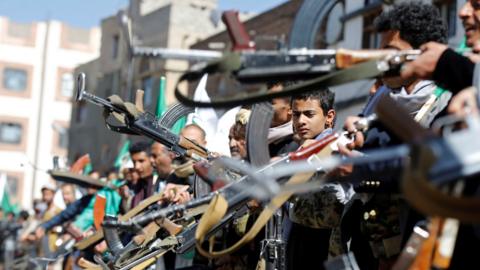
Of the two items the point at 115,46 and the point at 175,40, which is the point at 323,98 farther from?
the point at 115,46

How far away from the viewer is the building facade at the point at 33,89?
195 ft

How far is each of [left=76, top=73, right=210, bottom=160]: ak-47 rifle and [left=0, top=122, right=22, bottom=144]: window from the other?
53619mm

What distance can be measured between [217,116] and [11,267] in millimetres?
4187

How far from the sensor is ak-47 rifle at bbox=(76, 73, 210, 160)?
6391 mm

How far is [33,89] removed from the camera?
59875mm

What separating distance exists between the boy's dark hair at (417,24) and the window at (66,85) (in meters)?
55.5

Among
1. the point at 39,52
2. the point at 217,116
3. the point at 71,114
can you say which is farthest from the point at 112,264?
the point at 39,52

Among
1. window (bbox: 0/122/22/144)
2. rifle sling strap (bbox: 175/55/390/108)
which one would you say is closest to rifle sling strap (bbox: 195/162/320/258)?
rifle sling strap (bbox: 175/55/390/108)

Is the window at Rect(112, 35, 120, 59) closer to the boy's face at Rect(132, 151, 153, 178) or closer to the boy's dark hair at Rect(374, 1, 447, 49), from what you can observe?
the boy's face at Rect(132, 151, 153, 178)

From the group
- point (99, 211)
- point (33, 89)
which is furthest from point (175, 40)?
point (99, 211)

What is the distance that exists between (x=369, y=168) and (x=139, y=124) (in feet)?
9.60

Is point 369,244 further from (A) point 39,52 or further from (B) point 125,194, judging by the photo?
(A) point 39,52

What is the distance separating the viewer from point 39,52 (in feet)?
197

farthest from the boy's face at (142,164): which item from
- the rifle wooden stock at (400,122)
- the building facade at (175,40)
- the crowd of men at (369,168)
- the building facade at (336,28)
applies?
the rifle wooden stock at (400,122)
